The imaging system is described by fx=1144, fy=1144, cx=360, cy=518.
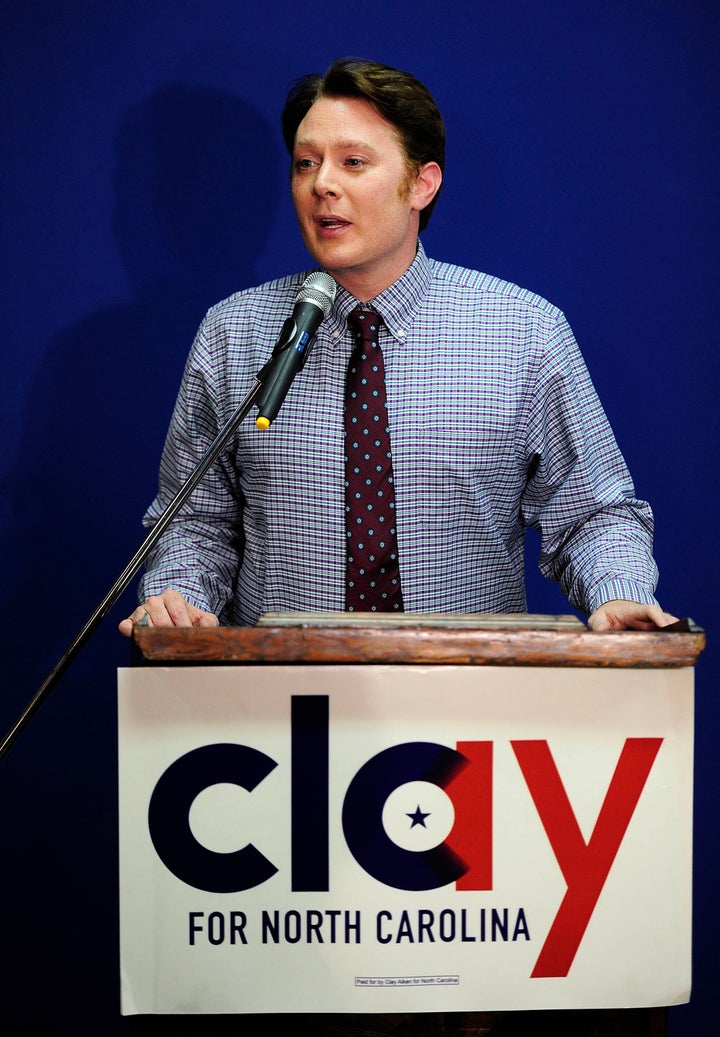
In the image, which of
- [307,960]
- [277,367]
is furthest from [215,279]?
[307,960]

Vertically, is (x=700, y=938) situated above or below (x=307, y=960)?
below

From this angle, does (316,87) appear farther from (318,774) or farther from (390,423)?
(318,774)

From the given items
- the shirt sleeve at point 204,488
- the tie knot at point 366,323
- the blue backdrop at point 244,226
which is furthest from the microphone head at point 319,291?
the blue backdrop at point 244,226

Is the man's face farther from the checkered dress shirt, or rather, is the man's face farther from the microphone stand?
the microphone stand

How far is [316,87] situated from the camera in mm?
1708

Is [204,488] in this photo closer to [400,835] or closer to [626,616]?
[626,616]

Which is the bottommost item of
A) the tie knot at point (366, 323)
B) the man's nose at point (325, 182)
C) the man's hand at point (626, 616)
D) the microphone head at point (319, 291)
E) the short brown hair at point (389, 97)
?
the man's hand at point (626, 616)

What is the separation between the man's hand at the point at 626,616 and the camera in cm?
127

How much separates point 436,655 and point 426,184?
950 millimetres

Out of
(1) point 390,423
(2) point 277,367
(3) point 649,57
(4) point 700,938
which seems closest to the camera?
(2) point 277,367

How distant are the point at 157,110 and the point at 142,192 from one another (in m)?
0.16

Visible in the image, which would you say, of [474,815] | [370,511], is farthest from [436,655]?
[370,511]

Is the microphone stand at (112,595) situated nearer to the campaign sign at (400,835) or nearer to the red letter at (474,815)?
the campaign sign at (400,835)

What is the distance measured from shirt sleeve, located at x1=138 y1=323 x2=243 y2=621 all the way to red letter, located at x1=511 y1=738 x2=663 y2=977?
780mm
